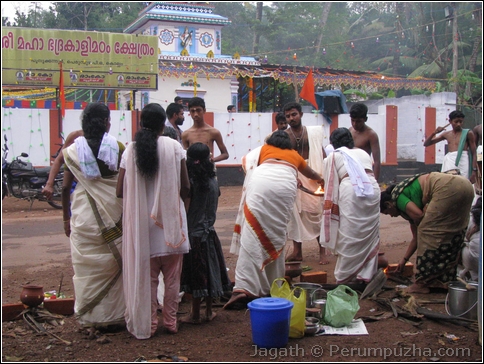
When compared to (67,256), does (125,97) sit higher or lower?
higher

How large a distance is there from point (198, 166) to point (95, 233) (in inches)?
38.0

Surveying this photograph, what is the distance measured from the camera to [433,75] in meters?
29.4

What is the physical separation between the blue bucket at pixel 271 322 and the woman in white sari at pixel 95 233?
1122mm

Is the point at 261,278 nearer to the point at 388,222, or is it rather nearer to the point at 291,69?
the point at 388,222

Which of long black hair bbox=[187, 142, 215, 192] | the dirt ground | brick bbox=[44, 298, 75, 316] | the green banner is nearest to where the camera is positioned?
the dirt ground

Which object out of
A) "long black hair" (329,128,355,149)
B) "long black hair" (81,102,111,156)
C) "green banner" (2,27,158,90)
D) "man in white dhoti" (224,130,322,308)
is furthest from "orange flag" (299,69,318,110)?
"long black hair" (81,102,111,156)

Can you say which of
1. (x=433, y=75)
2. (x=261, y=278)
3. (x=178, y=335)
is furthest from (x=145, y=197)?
(x=433, y=75)

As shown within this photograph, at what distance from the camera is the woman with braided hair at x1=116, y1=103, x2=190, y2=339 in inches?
163

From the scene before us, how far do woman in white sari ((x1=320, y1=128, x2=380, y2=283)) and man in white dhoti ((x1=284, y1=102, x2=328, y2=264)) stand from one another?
1.18 meters

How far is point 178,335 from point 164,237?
769mm

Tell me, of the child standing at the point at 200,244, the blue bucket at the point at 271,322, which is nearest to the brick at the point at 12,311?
the child standing at the point at 200,244

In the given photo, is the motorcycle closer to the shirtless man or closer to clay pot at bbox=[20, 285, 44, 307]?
the shirtless man

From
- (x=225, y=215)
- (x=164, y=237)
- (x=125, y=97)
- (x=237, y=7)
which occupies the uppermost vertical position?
(x=237, y=7)

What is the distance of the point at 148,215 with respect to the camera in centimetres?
418
